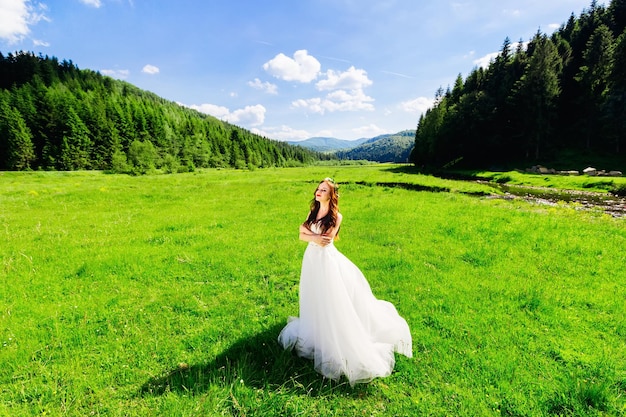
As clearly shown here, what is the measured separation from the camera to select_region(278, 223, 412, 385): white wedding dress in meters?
4.79

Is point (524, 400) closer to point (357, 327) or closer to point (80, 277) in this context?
point (357, 327)

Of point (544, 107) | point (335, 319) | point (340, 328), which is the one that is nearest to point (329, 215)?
point (335, 319)

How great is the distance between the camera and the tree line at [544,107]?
54.1 metres

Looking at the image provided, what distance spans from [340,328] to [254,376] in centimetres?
176

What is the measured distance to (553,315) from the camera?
6535 mm

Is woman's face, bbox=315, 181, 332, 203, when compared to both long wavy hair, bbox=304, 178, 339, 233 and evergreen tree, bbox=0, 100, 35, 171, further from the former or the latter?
evergreen tree, bbox=0, 100, 35, 171

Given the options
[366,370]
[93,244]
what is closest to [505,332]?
[366,370]

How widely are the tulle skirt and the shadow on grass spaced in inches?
6.8

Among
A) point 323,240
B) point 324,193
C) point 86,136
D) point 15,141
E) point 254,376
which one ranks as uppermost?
point 86,136

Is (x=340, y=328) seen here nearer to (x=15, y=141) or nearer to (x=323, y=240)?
(x=323, y=240)

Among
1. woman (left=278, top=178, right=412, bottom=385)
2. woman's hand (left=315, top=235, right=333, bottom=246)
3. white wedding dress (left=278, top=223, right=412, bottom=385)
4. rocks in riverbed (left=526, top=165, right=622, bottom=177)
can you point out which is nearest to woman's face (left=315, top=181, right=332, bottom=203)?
woman (left=278, top=178, right=412, bottom=385)

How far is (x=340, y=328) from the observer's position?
4.87 meters

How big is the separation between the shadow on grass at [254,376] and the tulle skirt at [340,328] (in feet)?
0.57

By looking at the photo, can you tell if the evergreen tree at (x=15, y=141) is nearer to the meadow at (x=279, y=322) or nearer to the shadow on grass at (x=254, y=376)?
the meadow at (x=279, y=322)
